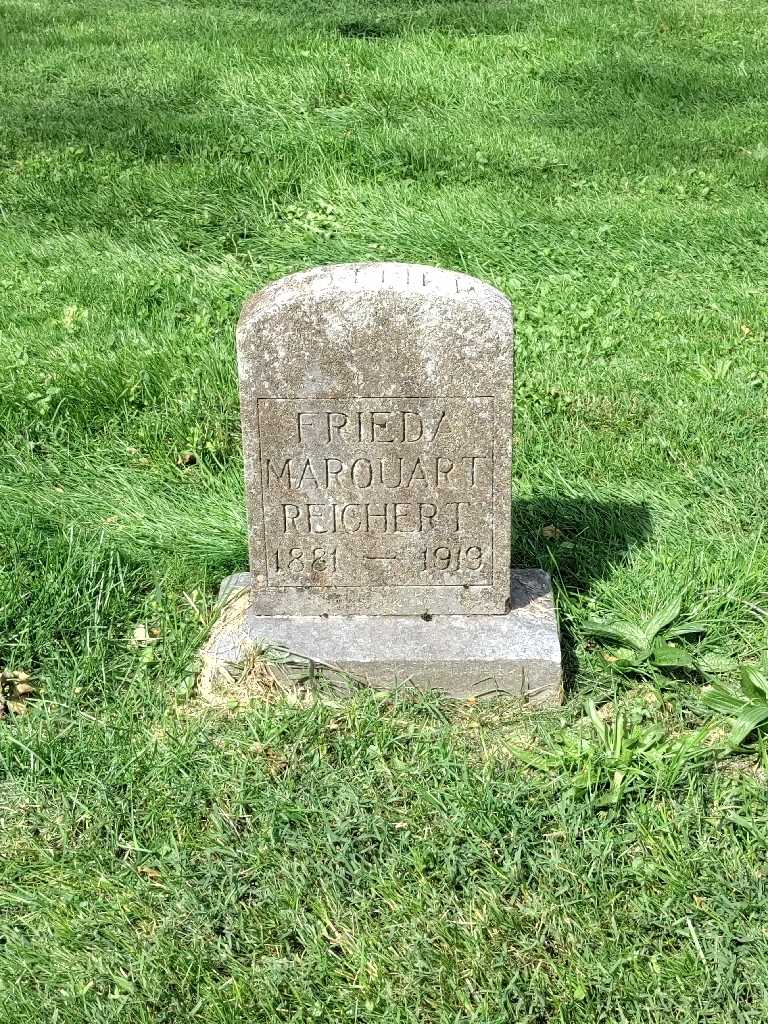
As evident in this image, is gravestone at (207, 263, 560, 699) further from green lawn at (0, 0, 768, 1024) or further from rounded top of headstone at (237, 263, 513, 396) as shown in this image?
green lawn at (0, 0, 768, 1024)

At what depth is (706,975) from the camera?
2.44 metres

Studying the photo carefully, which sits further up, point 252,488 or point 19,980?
point 252,488

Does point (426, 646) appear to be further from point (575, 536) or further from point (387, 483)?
point (575, 536)

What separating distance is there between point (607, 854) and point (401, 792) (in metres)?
0.54

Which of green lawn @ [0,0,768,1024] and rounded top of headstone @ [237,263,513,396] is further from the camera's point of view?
rounded top of headstone @ [237,263,513,396]

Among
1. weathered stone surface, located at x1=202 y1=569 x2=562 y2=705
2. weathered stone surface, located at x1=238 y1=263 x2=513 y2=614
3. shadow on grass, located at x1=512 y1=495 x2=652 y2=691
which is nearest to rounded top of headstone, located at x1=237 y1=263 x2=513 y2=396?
weathered stone surface, located at x1=238 y1=263 x2=513 y2=614

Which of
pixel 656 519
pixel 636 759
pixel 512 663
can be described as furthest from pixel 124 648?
pixel 656 519

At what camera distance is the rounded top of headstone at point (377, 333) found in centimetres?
301

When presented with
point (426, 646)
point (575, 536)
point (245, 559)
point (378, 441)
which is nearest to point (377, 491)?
point (378, 441)

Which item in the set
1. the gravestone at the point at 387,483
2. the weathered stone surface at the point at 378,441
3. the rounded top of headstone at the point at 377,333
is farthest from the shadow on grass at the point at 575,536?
the rounded top of headstone at the point at 377,333

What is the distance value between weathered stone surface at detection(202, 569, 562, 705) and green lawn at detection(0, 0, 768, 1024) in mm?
90

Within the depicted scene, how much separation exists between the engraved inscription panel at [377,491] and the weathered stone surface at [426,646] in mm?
121

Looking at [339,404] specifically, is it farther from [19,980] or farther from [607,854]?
[19,980]

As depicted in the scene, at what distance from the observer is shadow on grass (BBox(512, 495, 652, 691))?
3740 millimetres
